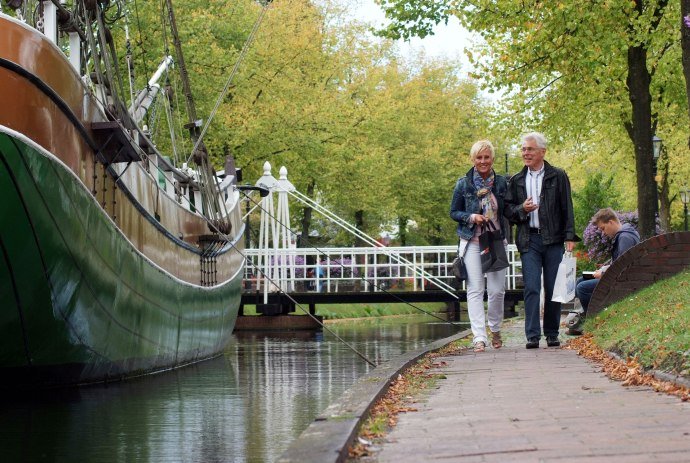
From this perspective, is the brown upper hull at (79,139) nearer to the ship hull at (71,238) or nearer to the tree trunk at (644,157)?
the ship hull at (71,238)

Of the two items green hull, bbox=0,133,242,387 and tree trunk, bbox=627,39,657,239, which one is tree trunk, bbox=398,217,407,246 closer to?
tree trunk, bbox=627,39,657,239

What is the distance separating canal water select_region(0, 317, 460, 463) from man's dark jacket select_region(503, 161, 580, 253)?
84.6 inches

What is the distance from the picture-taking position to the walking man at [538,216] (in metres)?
11.0

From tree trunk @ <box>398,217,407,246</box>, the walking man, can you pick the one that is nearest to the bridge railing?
tree trunk @ <box>398,217,407,246</box>

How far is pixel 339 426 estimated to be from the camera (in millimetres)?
5625

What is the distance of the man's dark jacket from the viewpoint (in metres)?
11.0

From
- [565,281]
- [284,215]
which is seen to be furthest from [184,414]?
[284,215]

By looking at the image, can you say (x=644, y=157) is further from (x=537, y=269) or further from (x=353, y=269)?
(x=353, y=269)

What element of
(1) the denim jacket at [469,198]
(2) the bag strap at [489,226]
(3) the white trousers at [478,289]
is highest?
(1) the denim jacket at [469,198]

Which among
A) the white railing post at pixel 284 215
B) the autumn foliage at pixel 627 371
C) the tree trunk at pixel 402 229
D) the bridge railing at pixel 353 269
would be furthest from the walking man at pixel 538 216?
the tree trunk at pixel 402 229

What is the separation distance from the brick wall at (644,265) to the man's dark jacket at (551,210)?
79.7 inches

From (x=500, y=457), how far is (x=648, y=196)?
15860 mm

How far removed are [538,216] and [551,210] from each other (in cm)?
13

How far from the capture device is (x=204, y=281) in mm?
16141
